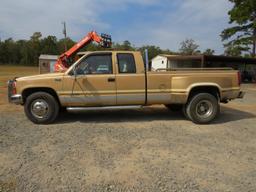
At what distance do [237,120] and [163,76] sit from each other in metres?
2.70

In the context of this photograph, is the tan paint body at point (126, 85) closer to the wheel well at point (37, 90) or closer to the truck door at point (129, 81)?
the truck door at point (129, 81)

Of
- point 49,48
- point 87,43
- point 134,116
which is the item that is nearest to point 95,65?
point 134,116

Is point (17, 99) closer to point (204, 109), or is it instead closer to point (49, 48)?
point (204, 109)

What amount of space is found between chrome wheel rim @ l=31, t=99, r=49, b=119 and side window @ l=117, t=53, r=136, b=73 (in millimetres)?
2202

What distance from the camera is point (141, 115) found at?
27.0 ft

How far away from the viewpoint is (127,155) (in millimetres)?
4770

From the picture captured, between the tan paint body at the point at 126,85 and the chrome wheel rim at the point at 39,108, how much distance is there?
1.30 feet

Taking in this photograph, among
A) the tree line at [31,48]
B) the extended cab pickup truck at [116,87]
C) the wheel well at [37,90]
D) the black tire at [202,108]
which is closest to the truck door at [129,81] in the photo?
the extended cab pickup truck at [116,87]

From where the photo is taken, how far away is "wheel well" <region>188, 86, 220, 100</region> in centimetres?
736

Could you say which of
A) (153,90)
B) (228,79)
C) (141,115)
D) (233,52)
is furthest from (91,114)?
(233,52)

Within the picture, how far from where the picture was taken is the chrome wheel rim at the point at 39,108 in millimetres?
6941

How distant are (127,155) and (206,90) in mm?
3732

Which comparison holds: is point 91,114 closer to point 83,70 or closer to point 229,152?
point 83,70

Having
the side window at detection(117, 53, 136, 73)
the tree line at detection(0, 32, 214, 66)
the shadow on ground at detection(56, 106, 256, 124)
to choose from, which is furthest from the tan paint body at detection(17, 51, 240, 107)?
the tree line at detection(0, 32, 214, 66)
